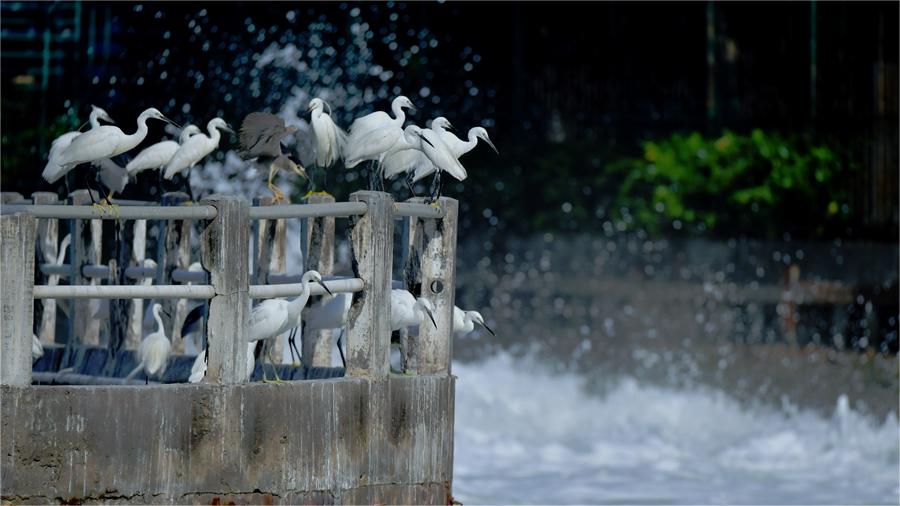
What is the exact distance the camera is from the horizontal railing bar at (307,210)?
827 cm

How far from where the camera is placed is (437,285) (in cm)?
928

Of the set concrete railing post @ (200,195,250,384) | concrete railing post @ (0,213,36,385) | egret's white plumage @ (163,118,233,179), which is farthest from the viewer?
egret's white plumage @ (163,118,233,179)

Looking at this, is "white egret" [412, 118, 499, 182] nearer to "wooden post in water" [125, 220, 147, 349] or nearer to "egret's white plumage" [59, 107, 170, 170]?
"egret's white plumage" [59, 107, 170, 170]

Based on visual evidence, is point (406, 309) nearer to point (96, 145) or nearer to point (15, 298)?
point (96, 145)

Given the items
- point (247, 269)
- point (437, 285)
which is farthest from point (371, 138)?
point (247, 269)

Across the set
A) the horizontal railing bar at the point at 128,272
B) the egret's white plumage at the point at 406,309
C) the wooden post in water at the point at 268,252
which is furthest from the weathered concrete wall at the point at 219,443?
the horizontal railing bar at the point at 128,272

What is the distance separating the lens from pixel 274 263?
33.9 ft

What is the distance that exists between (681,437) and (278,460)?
38.9ft

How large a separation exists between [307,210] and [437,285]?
1078mm

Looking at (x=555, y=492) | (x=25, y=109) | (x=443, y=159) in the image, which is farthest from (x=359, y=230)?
(x=25, y=109)

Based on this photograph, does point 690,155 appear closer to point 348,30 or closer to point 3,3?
point 348,30

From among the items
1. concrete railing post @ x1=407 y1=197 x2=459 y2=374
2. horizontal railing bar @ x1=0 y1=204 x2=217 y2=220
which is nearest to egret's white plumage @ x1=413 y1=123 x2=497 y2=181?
concrete railing post @ x1=407 y1=197 x2=459 y2=374

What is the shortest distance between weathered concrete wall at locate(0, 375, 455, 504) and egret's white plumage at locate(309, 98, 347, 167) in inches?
74.5

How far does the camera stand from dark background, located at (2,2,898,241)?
21797 mm
